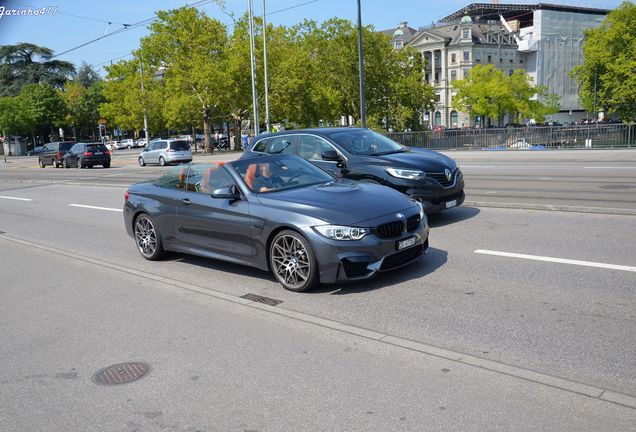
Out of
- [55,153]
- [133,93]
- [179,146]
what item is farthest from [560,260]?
[133,93]

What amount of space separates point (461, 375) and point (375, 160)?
6.14 metres

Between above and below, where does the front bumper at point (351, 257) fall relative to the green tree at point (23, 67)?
below

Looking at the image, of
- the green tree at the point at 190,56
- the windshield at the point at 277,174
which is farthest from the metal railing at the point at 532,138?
the windshield at the point at 277,174

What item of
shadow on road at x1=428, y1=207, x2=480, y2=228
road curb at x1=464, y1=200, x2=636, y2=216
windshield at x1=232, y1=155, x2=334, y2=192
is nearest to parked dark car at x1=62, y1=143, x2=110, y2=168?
road curb at x1=464, y1=200, x2=636, y2=216

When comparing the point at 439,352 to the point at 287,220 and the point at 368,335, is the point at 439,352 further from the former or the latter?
the point at 287,220

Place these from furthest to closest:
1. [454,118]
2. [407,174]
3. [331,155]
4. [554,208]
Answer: [454,118] < [554,208] < [331,155] < [407,174]

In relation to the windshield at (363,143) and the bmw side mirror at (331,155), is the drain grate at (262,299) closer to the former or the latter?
the bmw side mirror at (331,155)

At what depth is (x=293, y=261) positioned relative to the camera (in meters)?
6.43

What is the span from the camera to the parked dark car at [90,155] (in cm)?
3831

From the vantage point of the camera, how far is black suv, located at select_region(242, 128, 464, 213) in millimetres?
9555

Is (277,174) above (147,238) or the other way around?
above

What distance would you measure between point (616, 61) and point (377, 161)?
54.7 metres

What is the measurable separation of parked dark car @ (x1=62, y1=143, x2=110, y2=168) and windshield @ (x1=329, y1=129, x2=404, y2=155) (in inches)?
1229

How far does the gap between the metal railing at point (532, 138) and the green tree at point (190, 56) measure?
56.1 ft
